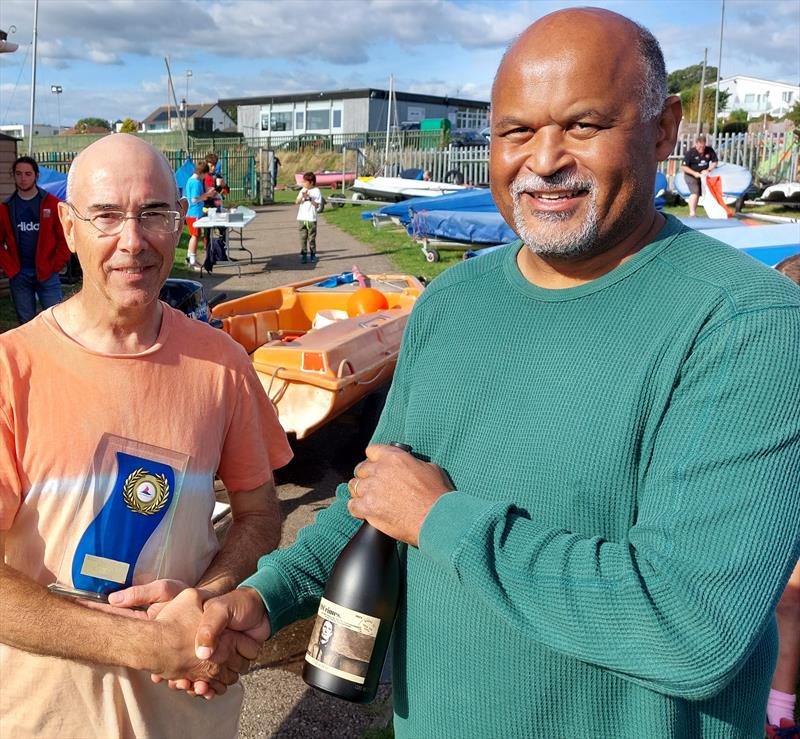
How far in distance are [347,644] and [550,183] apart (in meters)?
1.17

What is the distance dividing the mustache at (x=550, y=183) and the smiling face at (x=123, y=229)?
1.07 meters

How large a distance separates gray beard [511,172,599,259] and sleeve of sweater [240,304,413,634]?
1.47ft

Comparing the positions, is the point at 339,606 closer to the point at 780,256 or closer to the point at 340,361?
the point at 340,361

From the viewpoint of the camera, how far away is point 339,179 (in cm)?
3872

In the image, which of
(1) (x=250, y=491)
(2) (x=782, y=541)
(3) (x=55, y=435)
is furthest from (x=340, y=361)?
(2) (x=782, y=541)

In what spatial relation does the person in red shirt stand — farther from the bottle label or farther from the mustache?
the mustache

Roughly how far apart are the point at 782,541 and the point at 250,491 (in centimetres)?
168

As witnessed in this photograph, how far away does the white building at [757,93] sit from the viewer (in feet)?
289

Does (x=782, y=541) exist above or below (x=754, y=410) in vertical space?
below

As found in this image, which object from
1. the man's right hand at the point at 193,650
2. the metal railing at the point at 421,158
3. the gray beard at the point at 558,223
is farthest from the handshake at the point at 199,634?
the metal railing at the point at 421,158

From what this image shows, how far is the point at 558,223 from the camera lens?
64.6 inches

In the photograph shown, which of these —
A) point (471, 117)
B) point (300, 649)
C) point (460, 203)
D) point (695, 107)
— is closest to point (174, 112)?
point (471, 117)

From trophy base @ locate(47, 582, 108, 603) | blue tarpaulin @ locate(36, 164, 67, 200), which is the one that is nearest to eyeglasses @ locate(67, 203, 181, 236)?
trophy base @ locate(47, 582, 108, 603)

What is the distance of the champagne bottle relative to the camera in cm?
188
